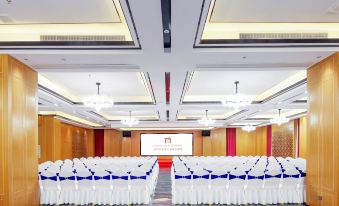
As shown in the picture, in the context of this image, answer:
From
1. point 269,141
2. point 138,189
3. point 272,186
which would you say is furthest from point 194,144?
point 138,189

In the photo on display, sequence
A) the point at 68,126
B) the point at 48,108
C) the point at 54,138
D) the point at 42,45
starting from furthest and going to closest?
the point at 68,126, the point at 54,138, the point at 48,108, the point at 42,45

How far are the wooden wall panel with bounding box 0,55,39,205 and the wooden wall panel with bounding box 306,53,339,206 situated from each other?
20.5 feet

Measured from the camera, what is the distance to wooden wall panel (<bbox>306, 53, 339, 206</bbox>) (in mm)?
6984

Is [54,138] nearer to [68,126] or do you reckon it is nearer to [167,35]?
[68,126]

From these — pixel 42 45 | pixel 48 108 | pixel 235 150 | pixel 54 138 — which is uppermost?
pixel 42 45

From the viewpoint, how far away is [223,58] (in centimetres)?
703

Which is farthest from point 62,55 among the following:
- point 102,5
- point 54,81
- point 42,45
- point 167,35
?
point 54,81

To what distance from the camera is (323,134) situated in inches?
296

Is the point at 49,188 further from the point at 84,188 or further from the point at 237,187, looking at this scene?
the point at 237,187

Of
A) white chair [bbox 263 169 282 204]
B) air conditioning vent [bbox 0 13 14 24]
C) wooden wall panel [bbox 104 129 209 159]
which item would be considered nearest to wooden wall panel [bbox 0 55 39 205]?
air conditioning vent [bbox 0 13 14 24]

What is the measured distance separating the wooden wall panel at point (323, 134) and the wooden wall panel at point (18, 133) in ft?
20.5

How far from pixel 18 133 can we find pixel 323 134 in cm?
631

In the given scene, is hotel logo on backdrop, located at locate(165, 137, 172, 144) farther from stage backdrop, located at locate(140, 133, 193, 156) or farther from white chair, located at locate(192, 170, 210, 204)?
white chair, located at locate(192, 170, 210, 204)

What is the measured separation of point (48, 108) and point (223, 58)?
10.3 m
